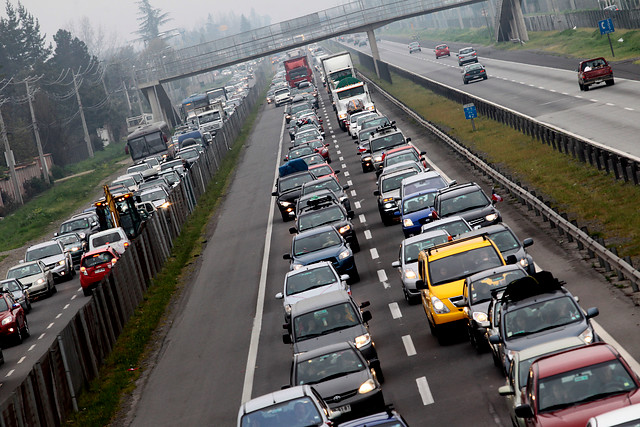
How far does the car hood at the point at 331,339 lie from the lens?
1812 centimetres

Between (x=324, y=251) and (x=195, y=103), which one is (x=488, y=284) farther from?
(x=195, y=103)

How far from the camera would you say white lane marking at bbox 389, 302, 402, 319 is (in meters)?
21.7

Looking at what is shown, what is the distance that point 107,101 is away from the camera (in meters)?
138

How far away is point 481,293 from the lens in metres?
17.5

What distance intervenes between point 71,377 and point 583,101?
3746 cm

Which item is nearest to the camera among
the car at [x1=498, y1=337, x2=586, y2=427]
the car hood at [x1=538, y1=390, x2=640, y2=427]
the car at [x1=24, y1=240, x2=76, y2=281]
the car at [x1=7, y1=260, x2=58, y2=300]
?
the car hood at [x1=538, y1=390, x2=640, y2=427]

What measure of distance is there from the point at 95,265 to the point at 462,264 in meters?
20.0

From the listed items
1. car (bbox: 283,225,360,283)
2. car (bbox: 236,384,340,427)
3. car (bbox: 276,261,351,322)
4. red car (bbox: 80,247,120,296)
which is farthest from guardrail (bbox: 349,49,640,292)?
red car (bbox: 80,247,120,296)

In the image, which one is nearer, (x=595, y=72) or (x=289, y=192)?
(x=289, y=192)

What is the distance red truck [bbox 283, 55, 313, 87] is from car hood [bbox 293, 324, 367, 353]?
3871 inches

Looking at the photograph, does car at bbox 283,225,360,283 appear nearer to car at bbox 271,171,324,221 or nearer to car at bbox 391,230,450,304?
car at bbox 391,230,450,304

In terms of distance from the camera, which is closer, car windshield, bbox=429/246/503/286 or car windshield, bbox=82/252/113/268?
car windshield, bbox=429/246/503/286

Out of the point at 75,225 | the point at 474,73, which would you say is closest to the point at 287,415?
the point at 75,225

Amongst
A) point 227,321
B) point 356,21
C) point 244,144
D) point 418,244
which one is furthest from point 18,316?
point 356,21
